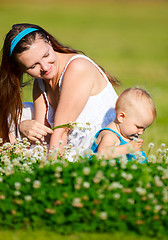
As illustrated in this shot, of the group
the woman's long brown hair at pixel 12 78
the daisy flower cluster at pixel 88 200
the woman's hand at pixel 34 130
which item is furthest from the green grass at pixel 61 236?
the woman's long brown hair at pixel 12 78

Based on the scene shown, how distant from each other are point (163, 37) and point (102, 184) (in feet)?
109

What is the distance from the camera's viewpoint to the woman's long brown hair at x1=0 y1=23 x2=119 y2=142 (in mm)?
5383

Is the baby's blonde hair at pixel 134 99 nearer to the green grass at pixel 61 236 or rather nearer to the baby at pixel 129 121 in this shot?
the baby at pixel 129 121

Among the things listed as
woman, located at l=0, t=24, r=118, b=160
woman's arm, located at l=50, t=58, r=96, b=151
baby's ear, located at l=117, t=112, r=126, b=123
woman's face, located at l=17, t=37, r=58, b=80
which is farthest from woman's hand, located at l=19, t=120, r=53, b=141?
baby's ear, located at l=117, t=112, r=126, b=123

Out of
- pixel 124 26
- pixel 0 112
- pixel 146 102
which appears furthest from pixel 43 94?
pixel 124 26

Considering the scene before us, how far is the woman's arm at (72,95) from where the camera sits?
5359 mm

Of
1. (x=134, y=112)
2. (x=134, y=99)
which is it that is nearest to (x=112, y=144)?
(x=134, y=112)

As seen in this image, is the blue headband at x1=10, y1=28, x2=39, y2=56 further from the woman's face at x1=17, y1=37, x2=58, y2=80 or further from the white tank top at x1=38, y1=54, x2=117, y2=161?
the white tank top at x1=38, y1=54, x2=117, y2=161

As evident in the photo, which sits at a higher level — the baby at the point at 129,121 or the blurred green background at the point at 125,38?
the blurred green background at the point at 125,38

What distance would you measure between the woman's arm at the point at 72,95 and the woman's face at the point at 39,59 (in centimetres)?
25

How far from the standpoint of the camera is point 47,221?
379cm

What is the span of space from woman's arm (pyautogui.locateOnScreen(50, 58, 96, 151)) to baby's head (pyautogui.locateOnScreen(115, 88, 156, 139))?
1.83ft

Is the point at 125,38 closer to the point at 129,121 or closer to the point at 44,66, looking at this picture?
the point at 44,66

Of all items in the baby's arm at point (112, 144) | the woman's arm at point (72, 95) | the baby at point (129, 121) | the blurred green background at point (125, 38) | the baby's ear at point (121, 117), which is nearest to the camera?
the baby's arm at point (112, 144)
